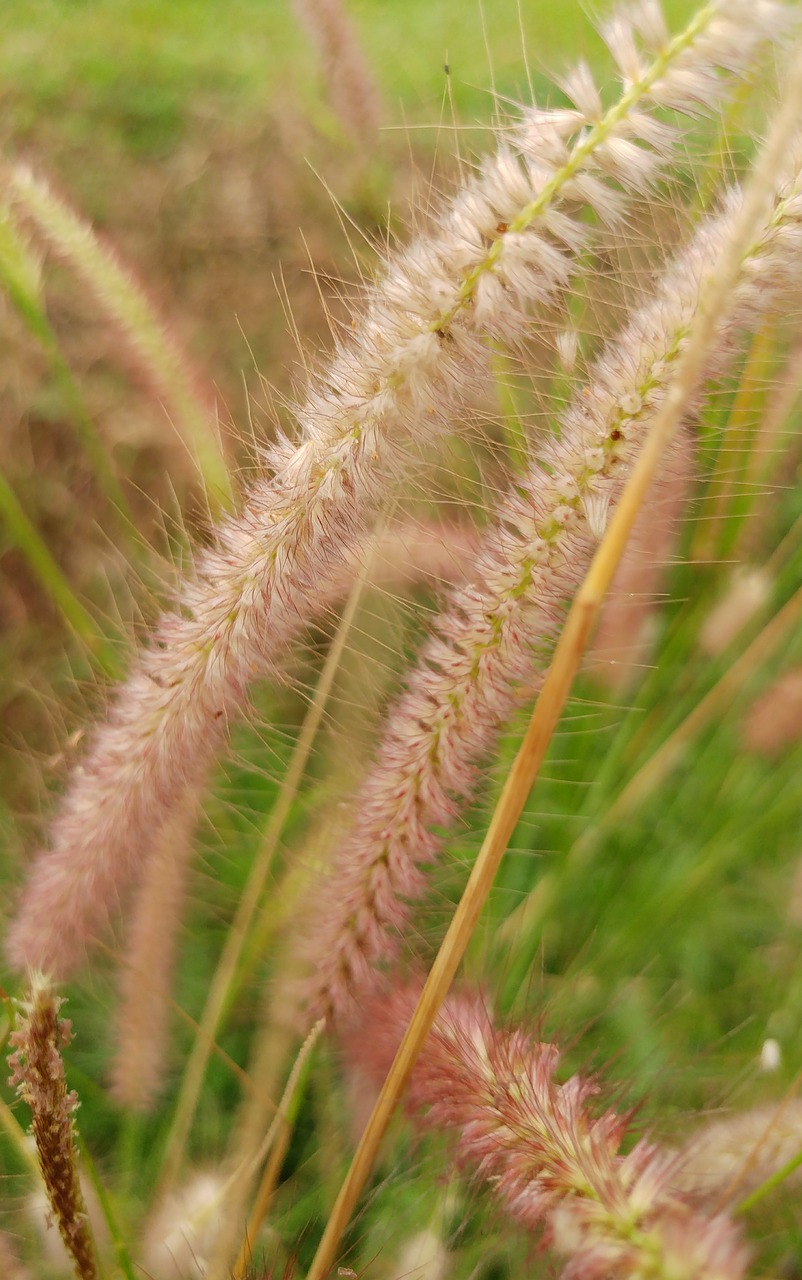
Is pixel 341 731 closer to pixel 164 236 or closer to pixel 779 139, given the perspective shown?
pixel 779 139

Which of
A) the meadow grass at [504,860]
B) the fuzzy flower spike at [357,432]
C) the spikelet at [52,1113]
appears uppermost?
the fuzzy flower spike at [357,432]

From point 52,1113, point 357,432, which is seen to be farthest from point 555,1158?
point 357,432

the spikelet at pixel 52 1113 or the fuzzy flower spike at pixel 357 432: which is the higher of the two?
the fuzzy flower spike at pixel 357 432

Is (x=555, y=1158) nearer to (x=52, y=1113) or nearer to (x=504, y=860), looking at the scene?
(x=52, y=1113)

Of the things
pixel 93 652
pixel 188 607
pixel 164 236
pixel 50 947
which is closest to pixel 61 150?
pixel 164 236

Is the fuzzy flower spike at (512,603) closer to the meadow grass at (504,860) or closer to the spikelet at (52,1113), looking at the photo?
the meadow grass at (504,860)

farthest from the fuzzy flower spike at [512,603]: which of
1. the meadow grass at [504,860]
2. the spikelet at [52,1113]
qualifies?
the spikelet at [52,1113]
